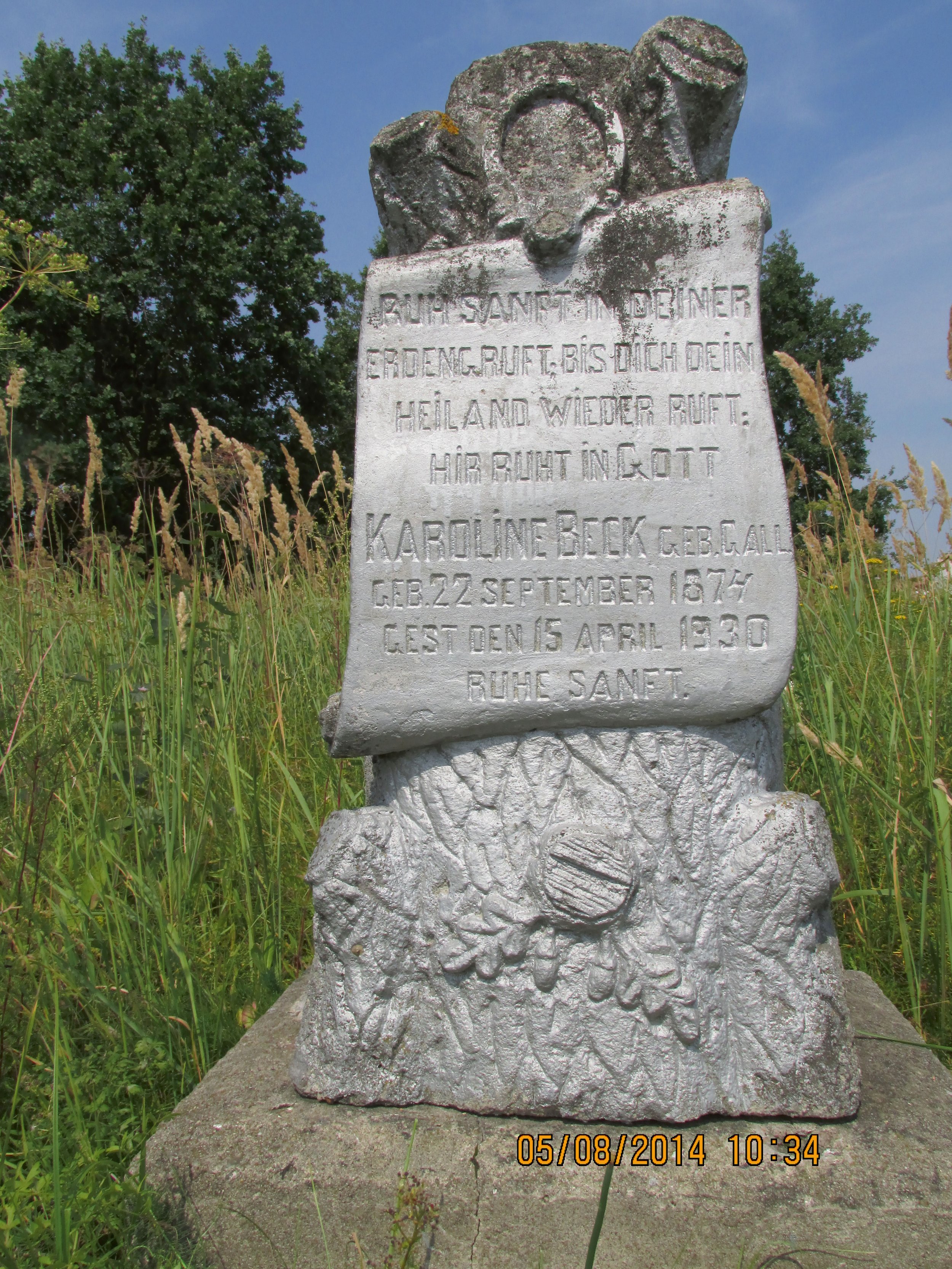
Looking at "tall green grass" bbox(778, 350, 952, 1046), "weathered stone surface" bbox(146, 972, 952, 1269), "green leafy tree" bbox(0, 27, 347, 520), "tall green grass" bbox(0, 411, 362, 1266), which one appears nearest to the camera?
"weathered stone surface" bbox(146, 972, 952, 1269)

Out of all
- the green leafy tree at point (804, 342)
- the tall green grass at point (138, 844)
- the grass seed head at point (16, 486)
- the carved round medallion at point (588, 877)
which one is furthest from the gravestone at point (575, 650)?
the green leafy tree at point (804, 342)

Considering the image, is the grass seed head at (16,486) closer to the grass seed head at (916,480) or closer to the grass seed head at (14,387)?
the grass seed head at (14,387)

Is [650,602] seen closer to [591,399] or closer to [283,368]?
[591,399]

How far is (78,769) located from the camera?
2.45 m

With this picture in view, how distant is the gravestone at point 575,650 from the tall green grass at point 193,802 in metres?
0.45

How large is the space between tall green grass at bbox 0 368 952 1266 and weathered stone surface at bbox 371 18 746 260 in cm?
98

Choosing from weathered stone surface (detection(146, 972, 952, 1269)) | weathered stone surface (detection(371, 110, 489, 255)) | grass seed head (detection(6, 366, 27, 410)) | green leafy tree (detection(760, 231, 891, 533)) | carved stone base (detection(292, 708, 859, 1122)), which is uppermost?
green leafy tree (detection(760, 231, 891, 533))

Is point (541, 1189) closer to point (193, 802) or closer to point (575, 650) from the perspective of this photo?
point (575, 650)

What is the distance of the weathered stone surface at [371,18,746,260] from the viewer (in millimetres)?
1545

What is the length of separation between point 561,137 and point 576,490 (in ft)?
2.18

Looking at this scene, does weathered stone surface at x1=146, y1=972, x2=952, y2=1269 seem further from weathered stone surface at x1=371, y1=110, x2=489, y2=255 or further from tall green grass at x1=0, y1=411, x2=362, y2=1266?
weathered stone surface at x1=371, y1=110, x2=489, y2=255

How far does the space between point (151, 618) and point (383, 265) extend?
1286mm

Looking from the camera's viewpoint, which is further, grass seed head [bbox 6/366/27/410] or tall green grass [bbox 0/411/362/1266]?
grass seed head [bbox 6/366/27/410]
